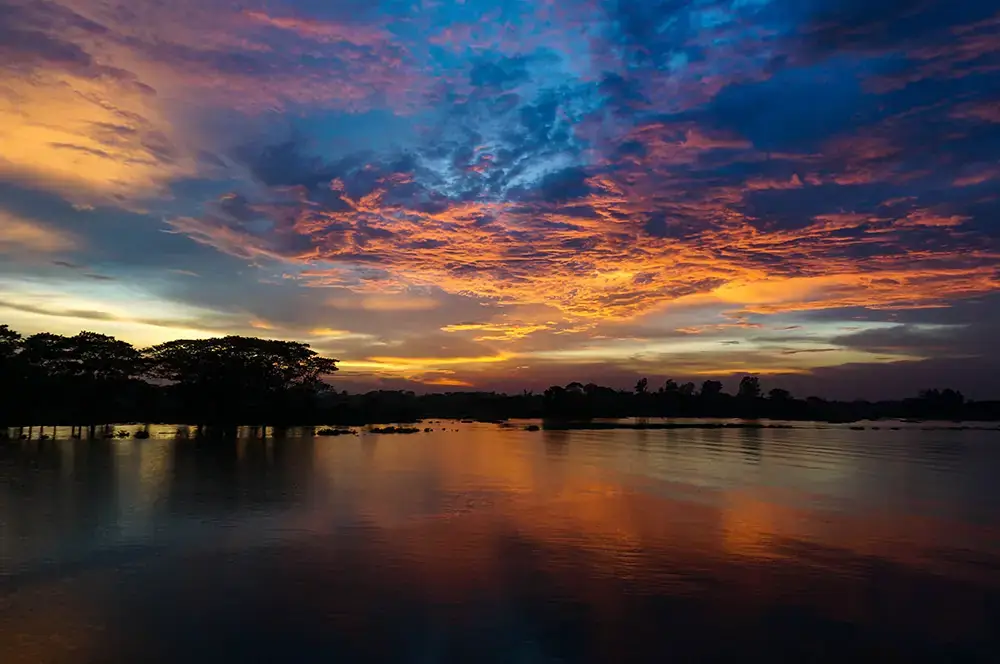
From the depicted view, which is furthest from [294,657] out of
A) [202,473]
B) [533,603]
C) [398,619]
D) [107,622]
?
[202,473]

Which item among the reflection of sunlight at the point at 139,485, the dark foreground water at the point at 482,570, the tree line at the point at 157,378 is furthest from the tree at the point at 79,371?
the dark foreground water at the point at 482,570

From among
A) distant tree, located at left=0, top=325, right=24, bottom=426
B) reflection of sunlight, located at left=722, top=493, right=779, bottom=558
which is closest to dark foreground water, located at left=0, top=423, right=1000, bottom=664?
reflection of sunlight, located at left=722, top=493, right=779, bottom=558

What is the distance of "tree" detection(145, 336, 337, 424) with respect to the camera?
90.2 m

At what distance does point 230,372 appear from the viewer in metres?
90.2

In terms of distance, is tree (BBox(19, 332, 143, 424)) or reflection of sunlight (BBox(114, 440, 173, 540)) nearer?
reflection of sunlight (BBox(114, 440, 173, 540))

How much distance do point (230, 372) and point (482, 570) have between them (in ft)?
260

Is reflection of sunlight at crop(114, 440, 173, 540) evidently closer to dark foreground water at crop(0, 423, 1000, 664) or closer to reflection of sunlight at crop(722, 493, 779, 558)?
dark foreground water at crop(0, 423, 1000, 664)

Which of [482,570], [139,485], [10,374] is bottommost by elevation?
[482,570]

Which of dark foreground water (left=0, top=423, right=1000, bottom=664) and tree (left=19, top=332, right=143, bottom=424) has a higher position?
tree (left=19, top=332, right=143, bottom=424)

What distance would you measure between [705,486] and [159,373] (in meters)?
77.4

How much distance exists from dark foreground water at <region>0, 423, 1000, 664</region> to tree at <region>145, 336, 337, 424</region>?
1915 inches

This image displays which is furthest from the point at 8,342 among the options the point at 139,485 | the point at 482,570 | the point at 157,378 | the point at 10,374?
the point at 482,570

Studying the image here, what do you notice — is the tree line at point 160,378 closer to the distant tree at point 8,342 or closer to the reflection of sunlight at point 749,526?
the distant tree at point 8,342

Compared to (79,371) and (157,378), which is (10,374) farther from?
(157,378)
